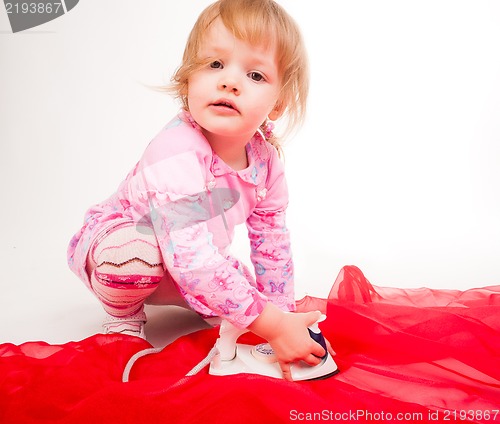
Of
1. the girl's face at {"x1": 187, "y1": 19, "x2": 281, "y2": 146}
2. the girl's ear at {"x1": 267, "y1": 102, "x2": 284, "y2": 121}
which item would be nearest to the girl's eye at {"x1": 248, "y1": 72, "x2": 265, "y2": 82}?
the girl's face at {"x1": 187, "y1": 19, "x2": 281, "y2": 146}

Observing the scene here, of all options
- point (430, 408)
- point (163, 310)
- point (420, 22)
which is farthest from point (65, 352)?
point (420, 22)

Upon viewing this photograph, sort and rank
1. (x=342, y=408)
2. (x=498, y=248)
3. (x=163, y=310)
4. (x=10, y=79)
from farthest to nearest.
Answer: (x=10, y=79), (x=498, y=248), (x=163, y=310), (x=342, y=408)

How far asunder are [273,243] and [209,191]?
0.24 meters

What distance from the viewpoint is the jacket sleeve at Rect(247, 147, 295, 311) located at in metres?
1.27

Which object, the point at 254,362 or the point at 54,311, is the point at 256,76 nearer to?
the point at 254,362

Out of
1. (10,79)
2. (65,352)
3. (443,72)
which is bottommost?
(65,352)

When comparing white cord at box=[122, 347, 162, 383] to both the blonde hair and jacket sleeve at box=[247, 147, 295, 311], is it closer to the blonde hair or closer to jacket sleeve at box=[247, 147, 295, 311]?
jacket sleeve at box=[247, 147, 295, 311]

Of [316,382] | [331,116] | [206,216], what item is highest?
[331,116]

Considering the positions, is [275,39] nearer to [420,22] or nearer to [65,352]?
[65,352]

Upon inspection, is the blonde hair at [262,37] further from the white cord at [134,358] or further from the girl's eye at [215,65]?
the white cord at [134,358]

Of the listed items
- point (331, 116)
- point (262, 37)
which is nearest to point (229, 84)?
point (262, 37)

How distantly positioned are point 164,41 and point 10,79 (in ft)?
1.70

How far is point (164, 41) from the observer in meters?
2.10

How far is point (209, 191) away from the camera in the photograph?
111 centimetres
